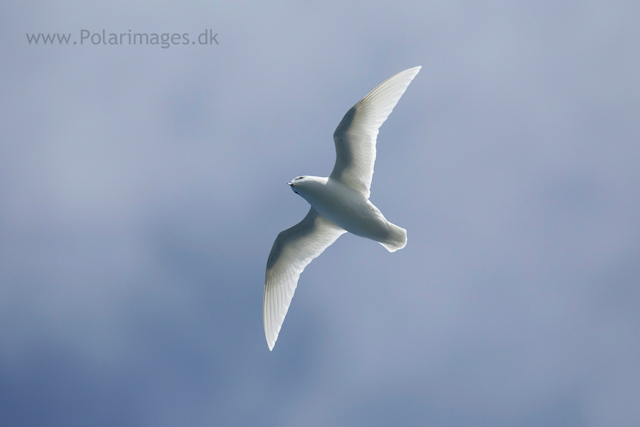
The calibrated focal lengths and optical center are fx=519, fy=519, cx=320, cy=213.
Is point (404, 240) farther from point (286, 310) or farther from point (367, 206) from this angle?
point (286, 310)

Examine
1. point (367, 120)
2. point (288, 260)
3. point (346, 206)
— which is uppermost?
point (367, 120)

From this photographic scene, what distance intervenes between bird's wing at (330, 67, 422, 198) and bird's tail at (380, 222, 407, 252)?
1.75 meters

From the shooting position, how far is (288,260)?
1371 centimetres

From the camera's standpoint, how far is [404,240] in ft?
40.5

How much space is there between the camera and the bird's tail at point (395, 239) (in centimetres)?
1218

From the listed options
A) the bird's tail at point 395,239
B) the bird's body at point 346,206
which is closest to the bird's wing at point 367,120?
the bird's body at point 346,206

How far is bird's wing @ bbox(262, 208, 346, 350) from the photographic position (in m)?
13.4

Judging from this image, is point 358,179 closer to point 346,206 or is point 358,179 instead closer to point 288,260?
point 346,206

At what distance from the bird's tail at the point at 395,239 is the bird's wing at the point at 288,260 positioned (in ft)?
4.75

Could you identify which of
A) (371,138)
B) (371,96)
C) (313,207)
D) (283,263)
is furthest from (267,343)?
(371,96)

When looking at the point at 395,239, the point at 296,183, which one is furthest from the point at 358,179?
the point at 395,239

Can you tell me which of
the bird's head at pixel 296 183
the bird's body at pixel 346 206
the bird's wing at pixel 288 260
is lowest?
the bird's wing at pixel 288 260

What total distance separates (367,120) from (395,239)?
287 cm

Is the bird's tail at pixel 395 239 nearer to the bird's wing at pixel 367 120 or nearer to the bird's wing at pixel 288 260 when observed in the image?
the bird's wing at pixel 288 260
